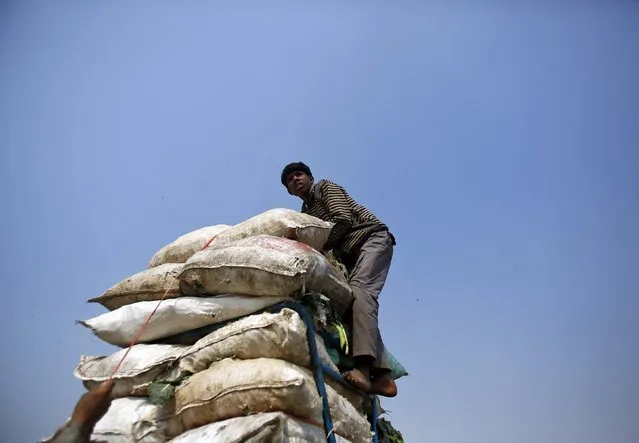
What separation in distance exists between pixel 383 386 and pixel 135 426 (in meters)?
1.64

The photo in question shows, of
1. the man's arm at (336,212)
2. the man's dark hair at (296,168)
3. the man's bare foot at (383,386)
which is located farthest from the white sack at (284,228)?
the man's bare foot at (383,386)

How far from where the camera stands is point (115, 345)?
133 inches

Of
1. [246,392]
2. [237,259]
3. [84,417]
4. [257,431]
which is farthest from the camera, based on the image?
[237,259]

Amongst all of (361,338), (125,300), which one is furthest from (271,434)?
(125,300)

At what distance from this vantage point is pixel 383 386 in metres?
3.53

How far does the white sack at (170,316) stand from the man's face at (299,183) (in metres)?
1.55

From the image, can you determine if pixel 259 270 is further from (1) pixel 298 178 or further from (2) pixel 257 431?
(1) pixel 298 178

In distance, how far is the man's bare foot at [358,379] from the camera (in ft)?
10.7

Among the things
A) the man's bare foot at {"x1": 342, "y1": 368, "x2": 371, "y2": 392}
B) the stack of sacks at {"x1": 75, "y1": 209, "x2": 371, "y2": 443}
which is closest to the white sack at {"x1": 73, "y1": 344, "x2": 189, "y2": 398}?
the stack of sacks at {"x1": 75, "y1": 209, "x2": 371, "y2": 443}

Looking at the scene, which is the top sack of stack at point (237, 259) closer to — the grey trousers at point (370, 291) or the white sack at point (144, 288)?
the white sack at point (144, 288)

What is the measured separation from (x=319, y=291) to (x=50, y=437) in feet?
5.45

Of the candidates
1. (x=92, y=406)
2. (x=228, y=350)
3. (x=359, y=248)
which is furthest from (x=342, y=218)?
(x=92, y=406)

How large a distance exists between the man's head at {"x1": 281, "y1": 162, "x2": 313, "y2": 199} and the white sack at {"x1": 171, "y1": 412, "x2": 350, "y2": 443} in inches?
90.7

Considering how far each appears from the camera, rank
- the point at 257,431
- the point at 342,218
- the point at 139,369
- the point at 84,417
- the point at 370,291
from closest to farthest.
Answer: the point at 84,417 → the point at 257,431 → the point at 139,369 → the point at 370,291 → the point at 342,218
